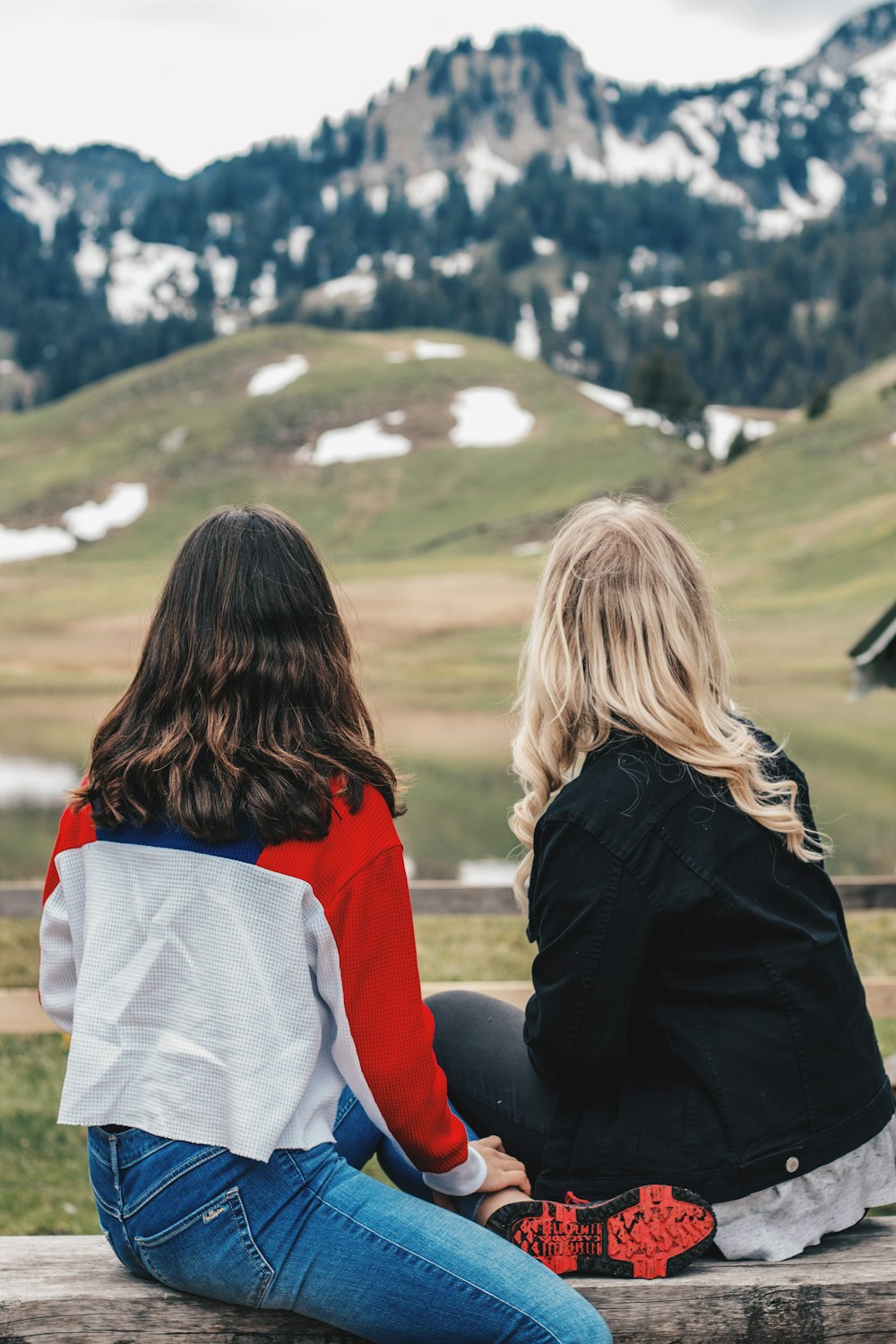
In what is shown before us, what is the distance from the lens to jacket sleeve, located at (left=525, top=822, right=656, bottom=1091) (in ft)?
7.53

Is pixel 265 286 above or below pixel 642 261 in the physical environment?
below

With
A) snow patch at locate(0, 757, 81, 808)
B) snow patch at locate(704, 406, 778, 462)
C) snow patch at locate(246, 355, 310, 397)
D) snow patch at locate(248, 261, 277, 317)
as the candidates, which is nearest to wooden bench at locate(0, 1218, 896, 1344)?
snow patch at locate(0, 757, 81, 808)

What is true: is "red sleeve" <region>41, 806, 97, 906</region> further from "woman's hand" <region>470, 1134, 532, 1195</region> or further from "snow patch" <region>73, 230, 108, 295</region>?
"snow patch" <region>73, 230, 108, 295</region>

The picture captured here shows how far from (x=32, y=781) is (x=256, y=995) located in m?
18.6

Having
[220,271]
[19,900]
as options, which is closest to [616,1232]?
[19,900]

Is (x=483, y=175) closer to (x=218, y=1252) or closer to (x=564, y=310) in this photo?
(x=564, y=310)

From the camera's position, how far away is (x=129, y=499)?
51.2 metres

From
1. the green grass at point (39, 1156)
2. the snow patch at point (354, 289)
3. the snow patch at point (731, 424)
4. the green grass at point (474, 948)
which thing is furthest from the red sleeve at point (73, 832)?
the snow patch at point (354, 289)

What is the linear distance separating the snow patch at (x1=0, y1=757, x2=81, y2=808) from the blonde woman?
633 inches

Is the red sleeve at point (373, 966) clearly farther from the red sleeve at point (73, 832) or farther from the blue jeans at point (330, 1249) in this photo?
the red sleeve at point (73, 832)

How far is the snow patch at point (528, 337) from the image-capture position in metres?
124

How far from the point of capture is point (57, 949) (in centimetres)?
241

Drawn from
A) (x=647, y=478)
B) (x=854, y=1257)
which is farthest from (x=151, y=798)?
(x=647, y=478)

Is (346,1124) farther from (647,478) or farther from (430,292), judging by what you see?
(430,292)
